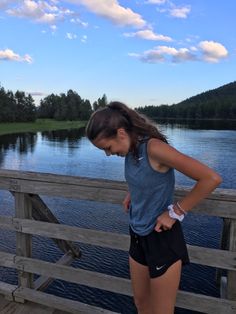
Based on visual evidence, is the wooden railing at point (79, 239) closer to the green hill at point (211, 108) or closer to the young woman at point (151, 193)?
the young woman at point (151, 193)

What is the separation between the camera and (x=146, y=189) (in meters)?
2.52

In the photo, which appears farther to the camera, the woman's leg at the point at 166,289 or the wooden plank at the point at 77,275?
the wooden plank at the point at 77,275

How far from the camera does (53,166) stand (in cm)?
2611

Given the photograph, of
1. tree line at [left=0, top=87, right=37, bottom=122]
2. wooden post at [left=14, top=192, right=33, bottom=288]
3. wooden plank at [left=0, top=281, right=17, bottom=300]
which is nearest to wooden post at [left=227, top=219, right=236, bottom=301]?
wooden post at [left=14, top=192, right=33, bottom=288]

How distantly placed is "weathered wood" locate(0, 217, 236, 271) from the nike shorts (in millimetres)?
472

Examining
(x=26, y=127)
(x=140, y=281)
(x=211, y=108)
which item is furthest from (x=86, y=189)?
(x=211, y=108)

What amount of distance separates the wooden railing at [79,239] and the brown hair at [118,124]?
2.33ft

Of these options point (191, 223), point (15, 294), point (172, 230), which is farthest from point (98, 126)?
point (191, 223)

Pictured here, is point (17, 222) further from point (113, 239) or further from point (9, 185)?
point (113, 239)

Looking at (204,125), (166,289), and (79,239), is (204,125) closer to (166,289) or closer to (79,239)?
(79,239)

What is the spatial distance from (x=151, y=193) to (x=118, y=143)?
0.38m

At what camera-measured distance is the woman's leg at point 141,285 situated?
2698 mm

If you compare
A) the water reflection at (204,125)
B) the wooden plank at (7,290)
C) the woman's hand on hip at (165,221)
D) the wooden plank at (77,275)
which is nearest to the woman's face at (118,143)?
the woman's hand on hip at (165,221)

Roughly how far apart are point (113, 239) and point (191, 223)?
29.5ft
